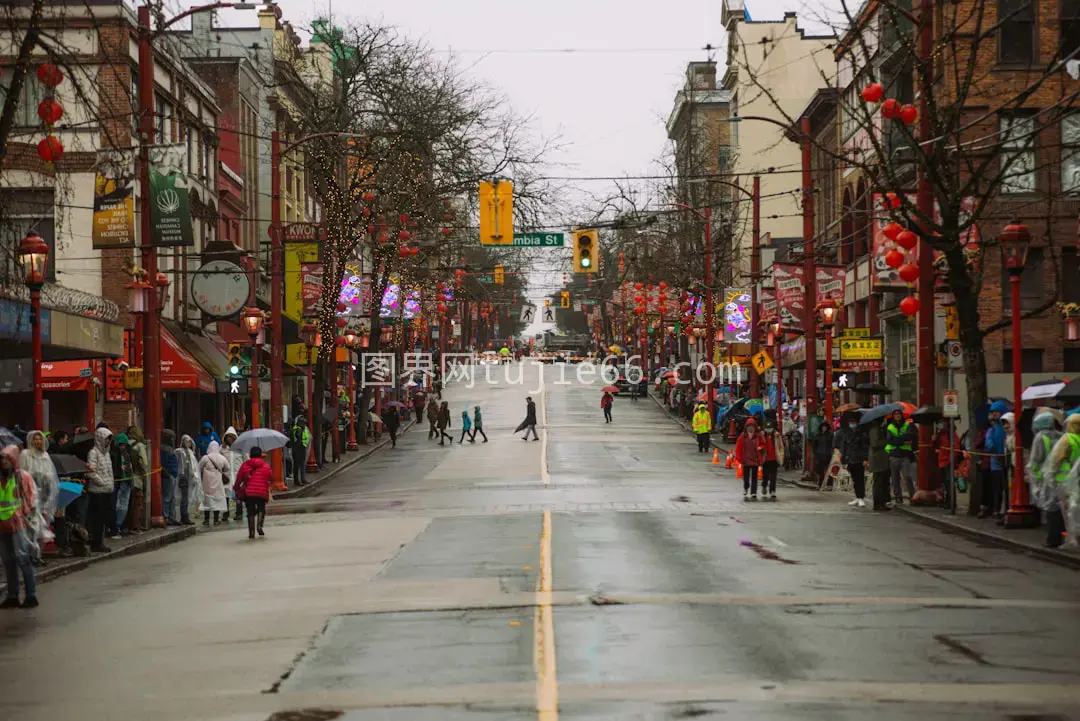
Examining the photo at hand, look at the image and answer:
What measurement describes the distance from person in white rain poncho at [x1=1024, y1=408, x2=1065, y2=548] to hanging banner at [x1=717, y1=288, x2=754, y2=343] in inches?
1411

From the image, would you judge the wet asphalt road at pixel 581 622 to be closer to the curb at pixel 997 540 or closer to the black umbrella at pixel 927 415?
the curb at pixel 997 540

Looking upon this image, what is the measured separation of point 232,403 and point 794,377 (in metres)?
28.3

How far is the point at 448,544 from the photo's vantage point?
76.8ft

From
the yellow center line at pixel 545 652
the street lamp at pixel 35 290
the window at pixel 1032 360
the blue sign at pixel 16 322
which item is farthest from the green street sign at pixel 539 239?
the yellow center line at pixel 545 652

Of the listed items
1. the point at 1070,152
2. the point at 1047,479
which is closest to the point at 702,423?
the point at 1070,152

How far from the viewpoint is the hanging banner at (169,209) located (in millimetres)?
27672

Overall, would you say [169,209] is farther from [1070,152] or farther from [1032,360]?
[1032,360]

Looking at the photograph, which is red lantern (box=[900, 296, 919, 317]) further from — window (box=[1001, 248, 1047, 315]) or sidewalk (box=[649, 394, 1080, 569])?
window (box=[1001, 248, 1047, 315])

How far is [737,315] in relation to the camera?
5816 cm

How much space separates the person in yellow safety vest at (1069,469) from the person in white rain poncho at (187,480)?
16.3 m

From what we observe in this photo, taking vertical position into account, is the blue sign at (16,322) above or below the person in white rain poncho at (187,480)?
above

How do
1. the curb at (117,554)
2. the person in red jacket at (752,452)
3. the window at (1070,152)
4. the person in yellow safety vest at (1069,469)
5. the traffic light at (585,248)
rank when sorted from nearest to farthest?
the person in yellow safety vest at (1069,469) < the curb at (117,554) < the person in red jacket at (752,452) < the traffic light at (585,248) < the window at (1070,152)

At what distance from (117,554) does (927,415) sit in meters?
Answer: 14.3

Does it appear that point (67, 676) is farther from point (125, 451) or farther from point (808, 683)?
point (125, 451)
